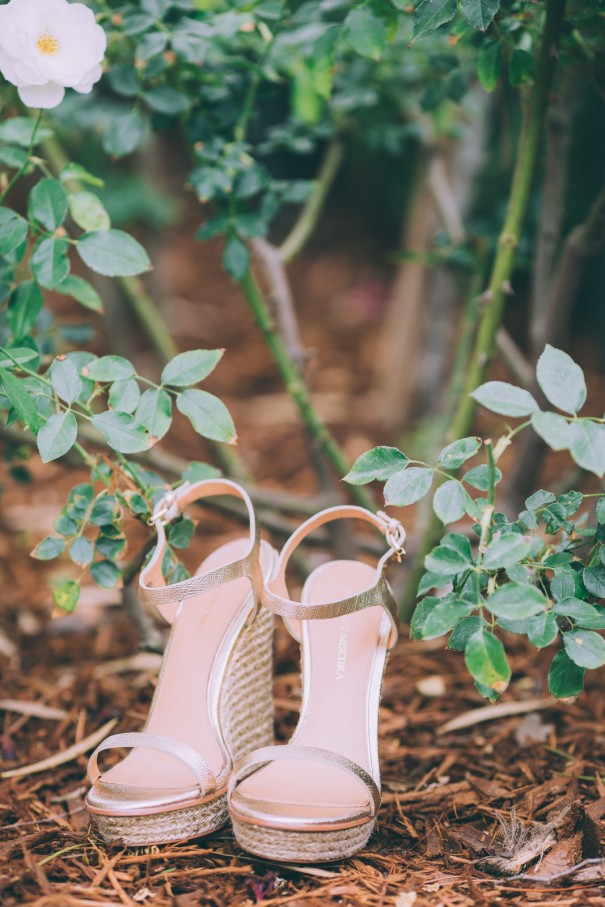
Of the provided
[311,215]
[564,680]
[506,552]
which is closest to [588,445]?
[506,552]

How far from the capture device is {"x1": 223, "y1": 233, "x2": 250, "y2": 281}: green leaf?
167 centimetres

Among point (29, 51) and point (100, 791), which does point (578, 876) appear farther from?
point (29, 51)

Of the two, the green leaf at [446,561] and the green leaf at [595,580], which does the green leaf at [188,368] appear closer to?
the green leaf at [446,561]

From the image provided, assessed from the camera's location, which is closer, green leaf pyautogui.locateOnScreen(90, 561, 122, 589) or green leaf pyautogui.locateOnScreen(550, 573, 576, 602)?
green leaf pyautogui.locateOnScreen(550, 573, 576, 602)

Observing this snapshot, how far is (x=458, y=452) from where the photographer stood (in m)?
1.21

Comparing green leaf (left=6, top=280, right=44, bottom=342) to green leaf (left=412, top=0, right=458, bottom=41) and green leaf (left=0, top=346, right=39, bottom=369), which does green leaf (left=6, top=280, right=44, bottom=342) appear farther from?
green leaf (left=412, top=0, right=458, bottom=41)

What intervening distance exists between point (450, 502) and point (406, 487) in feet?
0.22

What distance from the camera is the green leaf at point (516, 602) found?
41.0 inches

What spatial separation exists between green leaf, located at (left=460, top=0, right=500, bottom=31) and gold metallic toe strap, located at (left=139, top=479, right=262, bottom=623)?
80 cm

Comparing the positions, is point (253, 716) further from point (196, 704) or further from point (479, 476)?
point (479, 476)

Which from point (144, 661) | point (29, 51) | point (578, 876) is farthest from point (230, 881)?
point (29, 51)

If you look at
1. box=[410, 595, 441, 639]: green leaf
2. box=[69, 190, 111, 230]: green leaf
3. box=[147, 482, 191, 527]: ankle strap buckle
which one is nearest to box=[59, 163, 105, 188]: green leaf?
box=[69, 190, 111, 230]: green leaf

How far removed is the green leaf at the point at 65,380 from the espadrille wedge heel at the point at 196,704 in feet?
0.87

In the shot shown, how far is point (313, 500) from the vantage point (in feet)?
6.87
